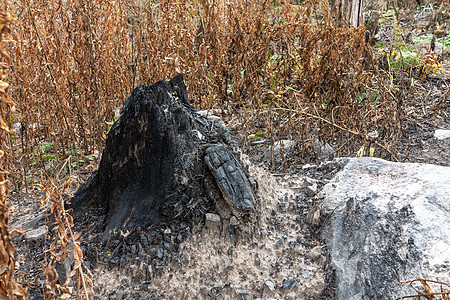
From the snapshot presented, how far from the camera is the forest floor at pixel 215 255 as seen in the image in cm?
217

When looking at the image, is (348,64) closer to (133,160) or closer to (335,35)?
(335,35)

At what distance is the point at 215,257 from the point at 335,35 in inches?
88.6

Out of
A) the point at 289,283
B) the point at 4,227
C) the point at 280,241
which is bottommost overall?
the point at 289,283

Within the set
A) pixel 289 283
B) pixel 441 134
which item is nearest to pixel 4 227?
pixel 289 283

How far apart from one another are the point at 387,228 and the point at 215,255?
101 centimetres

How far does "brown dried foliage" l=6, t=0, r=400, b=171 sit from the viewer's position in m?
3.31

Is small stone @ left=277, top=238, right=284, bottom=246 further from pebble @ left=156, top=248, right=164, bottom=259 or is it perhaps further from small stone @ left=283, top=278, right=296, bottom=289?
pebble @ left=156, top=248, right=164, bottom=259

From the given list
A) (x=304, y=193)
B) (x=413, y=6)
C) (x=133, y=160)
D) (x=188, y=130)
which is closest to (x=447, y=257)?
(x=304, y=193)

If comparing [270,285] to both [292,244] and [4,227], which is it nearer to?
[292,244]

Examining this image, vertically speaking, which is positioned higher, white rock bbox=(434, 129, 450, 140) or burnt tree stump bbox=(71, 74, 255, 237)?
burnt tree stump bbox=(71, 74, 255, 237)

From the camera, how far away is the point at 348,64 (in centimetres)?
344

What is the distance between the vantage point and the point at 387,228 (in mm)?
2102

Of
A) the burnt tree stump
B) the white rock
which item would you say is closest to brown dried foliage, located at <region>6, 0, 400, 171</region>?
the white rock

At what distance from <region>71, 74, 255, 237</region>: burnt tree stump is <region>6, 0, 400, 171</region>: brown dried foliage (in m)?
0.66
